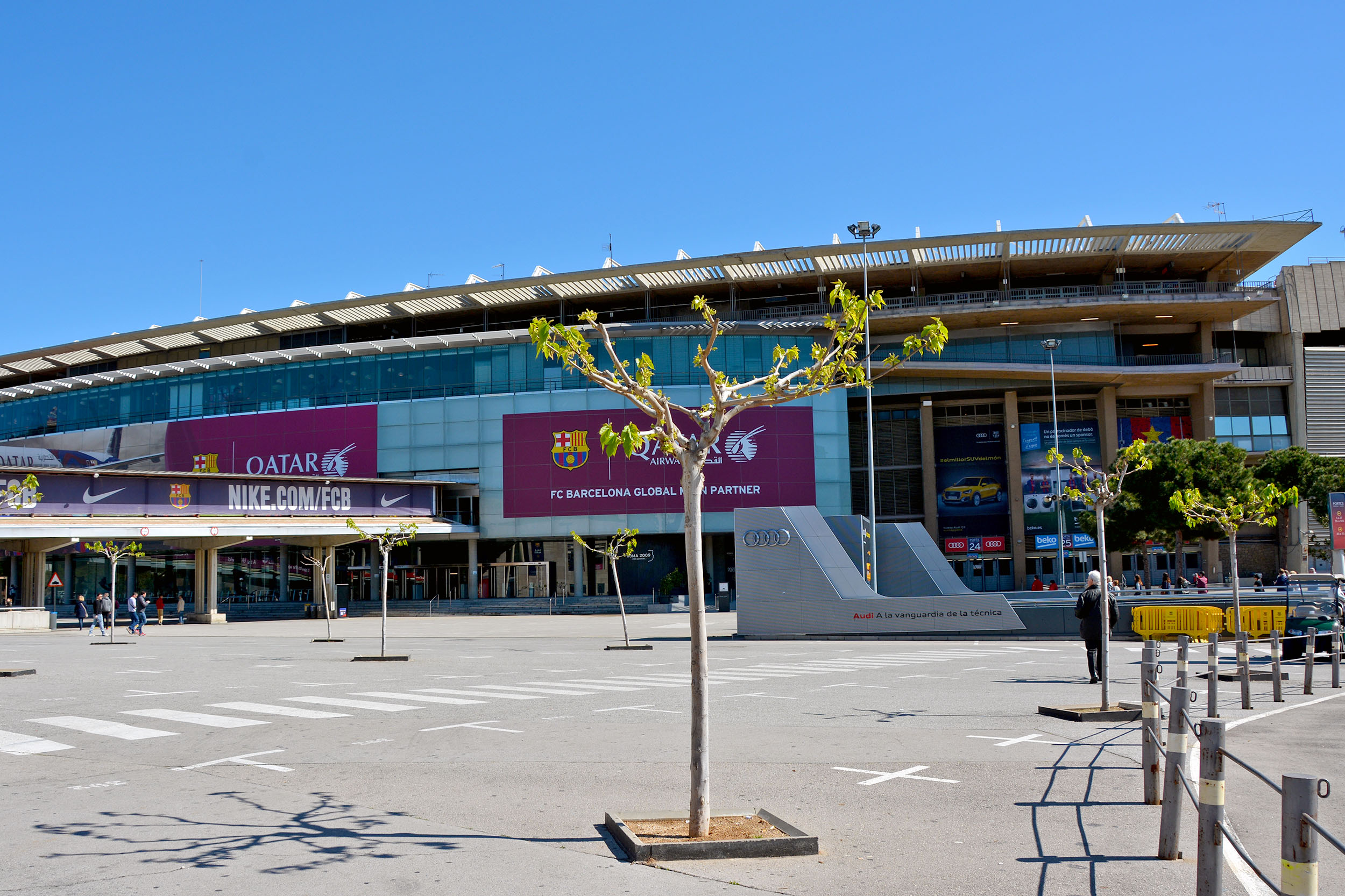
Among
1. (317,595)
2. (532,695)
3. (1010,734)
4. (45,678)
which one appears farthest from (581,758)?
(317,595)

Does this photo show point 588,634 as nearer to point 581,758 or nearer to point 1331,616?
point 1331,616

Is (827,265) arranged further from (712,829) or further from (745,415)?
(712,829)

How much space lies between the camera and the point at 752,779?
9.05m

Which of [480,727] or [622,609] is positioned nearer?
[480,727]

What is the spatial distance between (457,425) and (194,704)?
47678mm

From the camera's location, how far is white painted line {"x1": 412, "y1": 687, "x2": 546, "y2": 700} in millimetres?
15758

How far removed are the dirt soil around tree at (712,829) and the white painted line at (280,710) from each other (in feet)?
25.3

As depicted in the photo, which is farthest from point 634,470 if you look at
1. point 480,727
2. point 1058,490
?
point 480,727

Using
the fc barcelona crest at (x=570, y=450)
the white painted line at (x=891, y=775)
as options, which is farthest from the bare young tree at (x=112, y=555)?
the white painted line at (x=891, y=775)

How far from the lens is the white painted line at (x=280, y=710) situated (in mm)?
13641

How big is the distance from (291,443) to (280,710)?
53.3 meters

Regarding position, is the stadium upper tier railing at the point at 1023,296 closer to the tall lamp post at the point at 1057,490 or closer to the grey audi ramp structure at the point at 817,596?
the tall lamp post at the point at 1057,490

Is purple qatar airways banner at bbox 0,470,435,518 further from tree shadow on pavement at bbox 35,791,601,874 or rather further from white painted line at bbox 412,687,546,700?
tree shadow on pavement at bbox 35,791,601,874

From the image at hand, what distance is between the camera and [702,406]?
7742 millimetres
